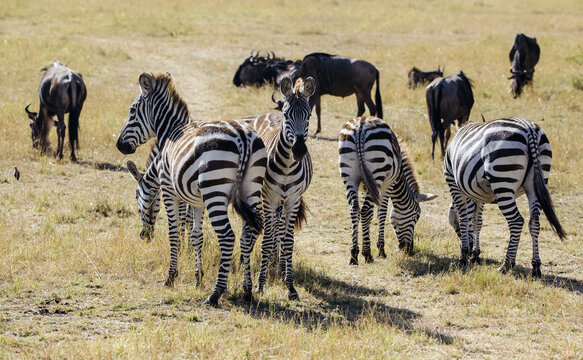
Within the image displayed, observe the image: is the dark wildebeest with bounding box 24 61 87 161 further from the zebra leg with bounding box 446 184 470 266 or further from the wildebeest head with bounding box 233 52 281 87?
the wildebeest head with bounding box 233 52 281 87

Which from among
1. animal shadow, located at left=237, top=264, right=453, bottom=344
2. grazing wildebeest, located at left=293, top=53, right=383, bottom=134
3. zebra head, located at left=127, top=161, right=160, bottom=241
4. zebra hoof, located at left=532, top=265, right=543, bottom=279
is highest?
grazing wildebeest, located at left=293, top=53, right=383, bottom=134

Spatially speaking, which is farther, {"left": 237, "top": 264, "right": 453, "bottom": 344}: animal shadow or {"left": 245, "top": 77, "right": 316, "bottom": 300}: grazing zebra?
{"left": 245, "top": 77, "right": 316, "bottom": 300}: grazing zebra

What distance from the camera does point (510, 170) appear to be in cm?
724

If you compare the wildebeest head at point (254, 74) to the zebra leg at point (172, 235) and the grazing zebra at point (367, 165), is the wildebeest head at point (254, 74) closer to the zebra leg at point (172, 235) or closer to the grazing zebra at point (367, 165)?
the grazing zebra at point (367, 165)

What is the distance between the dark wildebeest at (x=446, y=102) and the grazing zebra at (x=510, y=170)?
18.3 ft

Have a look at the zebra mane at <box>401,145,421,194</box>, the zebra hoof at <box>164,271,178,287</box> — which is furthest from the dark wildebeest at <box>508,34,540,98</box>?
the zebra hoof at <box>164,271,178,287</box>

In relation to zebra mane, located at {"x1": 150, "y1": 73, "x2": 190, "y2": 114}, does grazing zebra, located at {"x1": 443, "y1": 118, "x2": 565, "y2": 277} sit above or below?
below

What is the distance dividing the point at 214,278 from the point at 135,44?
22.7 metres

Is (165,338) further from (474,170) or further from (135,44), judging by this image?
(135,44)

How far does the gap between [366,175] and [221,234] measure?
2443 millimetres

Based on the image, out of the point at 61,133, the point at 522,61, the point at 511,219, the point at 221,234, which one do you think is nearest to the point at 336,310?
the point at 221,234

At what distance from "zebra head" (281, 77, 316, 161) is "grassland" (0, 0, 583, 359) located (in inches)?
63.6

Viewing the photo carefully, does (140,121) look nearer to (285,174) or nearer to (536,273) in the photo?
(285,174)

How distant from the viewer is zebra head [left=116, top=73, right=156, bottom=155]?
741 centimetres
